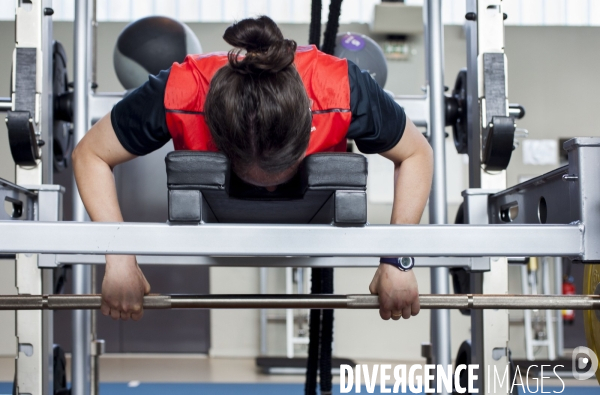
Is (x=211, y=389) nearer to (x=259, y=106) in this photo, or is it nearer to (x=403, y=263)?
(x=403, y=263)

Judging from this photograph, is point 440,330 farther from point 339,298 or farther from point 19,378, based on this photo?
point 19,378

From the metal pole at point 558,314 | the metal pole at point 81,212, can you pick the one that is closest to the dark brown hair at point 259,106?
the metal pole at point 81,212

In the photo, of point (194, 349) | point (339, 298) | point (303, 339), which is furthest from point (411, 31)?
point (339, 298)

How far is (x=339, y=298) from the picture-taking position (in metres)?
0.99

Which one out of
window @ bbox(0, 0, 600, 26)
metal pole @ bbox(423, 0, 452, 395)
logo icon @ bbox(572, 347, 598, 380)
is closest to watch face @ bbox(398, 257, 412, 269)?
metal pole @ bbox(423, 0, 452, 395)

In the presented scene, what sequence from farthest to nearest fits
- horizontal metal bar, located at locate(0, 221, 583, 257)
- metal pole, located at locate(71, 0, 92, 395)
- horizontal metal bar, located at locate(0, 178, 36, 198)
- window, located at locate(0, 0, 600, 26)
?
window, located at locate(0, 0, 600, 26) < metal pole, located at locate(71, 0, 92, 395) < horizontal metal bar, located at locate(0, 178, 36, 198) < horizontal metal bar, located at locate(0, 221, 583, 257)

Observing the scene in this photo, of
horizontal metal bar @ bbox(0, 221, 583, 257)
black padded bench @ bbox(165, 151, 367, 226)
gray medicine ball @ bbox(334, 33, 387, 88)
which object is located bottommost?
horizontal metal bar @ bbox(0, 221, 583, 257)

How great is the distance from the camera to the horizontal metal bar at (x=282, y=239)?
0.75m

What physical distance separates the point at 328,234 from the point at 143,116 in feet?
1.36

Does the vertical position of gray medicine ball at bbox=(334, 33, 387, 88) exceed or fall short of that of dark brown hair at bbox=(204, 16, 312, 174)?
it exceeds it

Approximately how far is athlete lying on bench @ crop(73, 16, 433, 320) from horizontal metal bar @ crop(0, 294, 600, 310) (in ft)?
0.11

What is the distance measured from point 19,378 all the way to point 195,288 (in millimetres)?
3018

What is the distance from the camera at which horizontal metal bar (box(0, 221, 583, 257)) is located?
748 mm

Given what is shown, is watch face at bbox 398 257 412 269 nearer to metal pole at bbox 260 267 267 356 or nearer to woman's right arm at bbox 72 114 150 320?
woman's right arm at bbox 72 114 150 320
